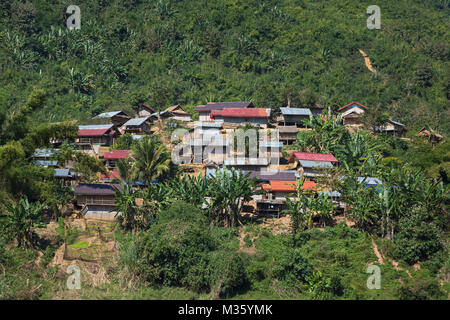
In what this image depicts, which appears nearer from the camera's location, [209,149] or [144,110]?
[209,149]

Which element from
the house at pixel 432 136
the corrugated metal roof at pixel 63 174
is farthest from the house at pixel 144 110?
the house at pixel 432 136

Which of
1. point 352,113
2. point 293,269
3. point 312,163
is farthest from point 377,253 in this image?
point 352,113

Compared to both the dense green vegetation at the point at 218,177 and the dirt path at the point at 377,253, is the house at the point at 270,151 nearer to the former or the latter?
the dense green vegetation at the point at 218,177

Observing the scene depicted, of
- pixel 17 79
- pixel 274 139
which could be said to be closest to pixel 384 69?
pixel 274 139

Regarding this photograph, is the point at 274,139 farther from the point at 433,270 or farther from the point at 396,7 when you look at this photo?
the point at 396,7

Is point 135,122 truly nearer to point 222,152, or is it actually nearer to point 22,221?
point 222,152

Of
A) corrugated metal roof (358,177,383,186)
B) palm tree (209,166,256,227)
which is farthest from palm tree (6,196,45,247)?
corrugated metal roof (358,177,383,186)
